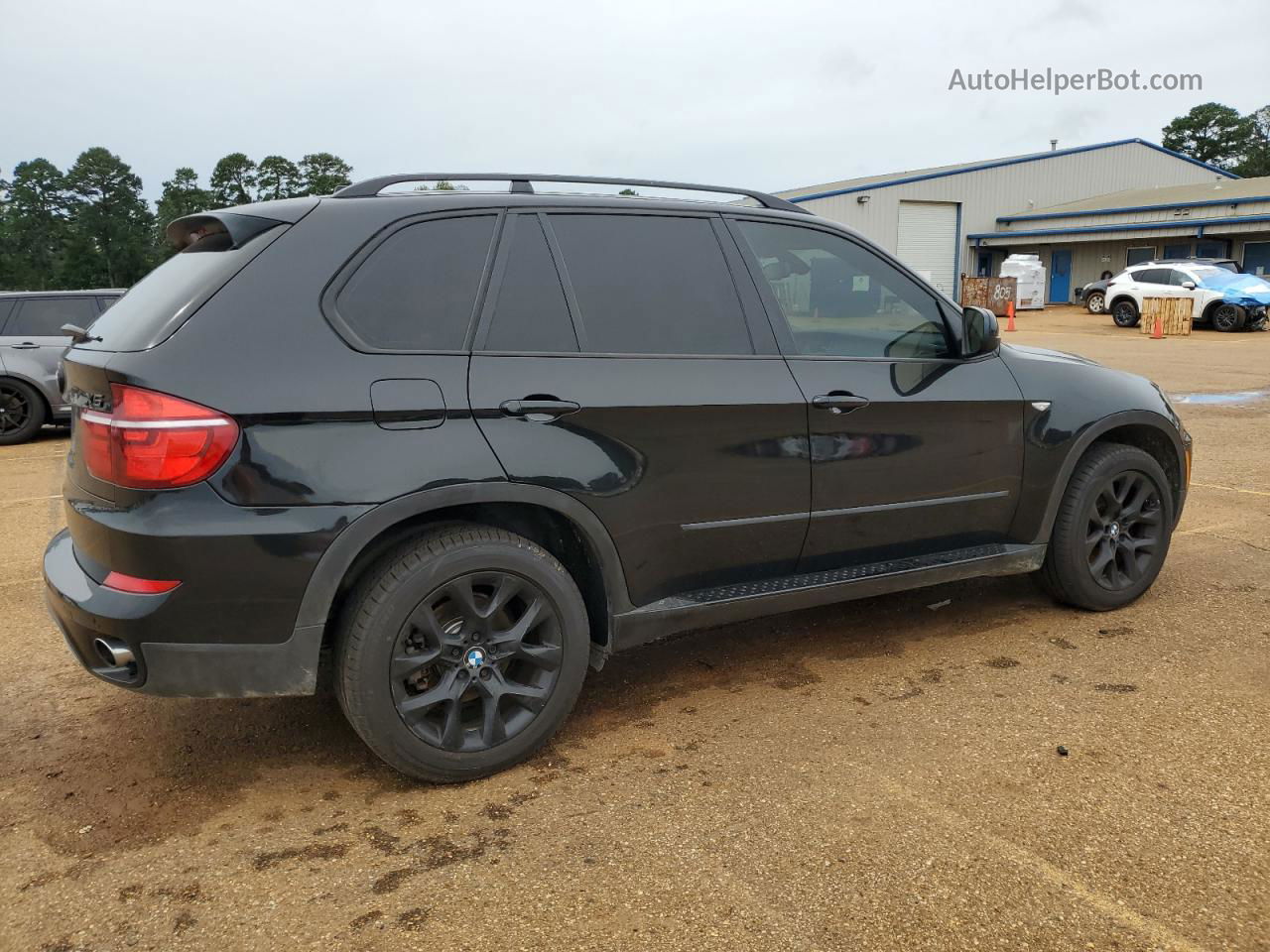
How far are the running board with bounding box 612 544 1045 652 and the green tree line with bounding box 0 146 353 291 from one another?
2171 inches

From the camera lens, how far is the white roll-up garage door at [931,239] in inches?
1654

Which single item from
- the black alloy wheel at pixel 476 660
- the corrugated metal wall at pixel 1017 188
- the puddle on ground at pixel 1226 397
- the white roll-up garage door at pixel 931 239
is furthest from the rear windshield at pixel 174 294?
the white roll-up garage door at pixel 931 239

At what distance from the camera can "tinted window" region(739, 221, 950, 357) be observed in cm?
366

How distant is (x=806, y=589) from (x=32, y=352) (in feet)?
34.2

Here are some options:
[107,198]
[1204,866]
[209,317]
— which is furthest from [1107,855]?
[107,198]

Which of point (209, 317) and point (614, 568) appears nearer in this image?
point (209, 317)

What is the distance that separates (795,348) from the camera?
357 centimetres

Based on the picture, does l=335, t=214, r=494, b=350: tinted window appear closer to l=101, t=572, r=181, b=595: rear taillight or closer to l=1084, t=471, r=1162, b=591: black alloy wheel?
l=101, t=572, r=181, b=595: rear taillight

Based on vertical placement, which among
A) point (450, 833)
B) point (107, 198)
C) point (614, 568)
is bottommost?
point (450, 833)

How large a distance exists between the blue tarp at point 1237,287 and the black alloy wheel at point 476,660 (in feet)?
93.1

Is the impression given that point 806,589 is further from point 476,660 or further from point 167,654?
point 167,654

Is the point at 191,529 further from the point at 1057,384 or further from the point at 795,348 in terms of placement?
the point at 1057,384

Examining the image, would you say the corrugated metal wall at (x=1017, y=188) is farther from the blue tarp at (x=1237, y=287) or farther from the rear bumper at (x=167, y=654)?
the rear bumper at (x=167, y=654)

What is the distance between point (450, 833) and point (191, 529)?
109cm
